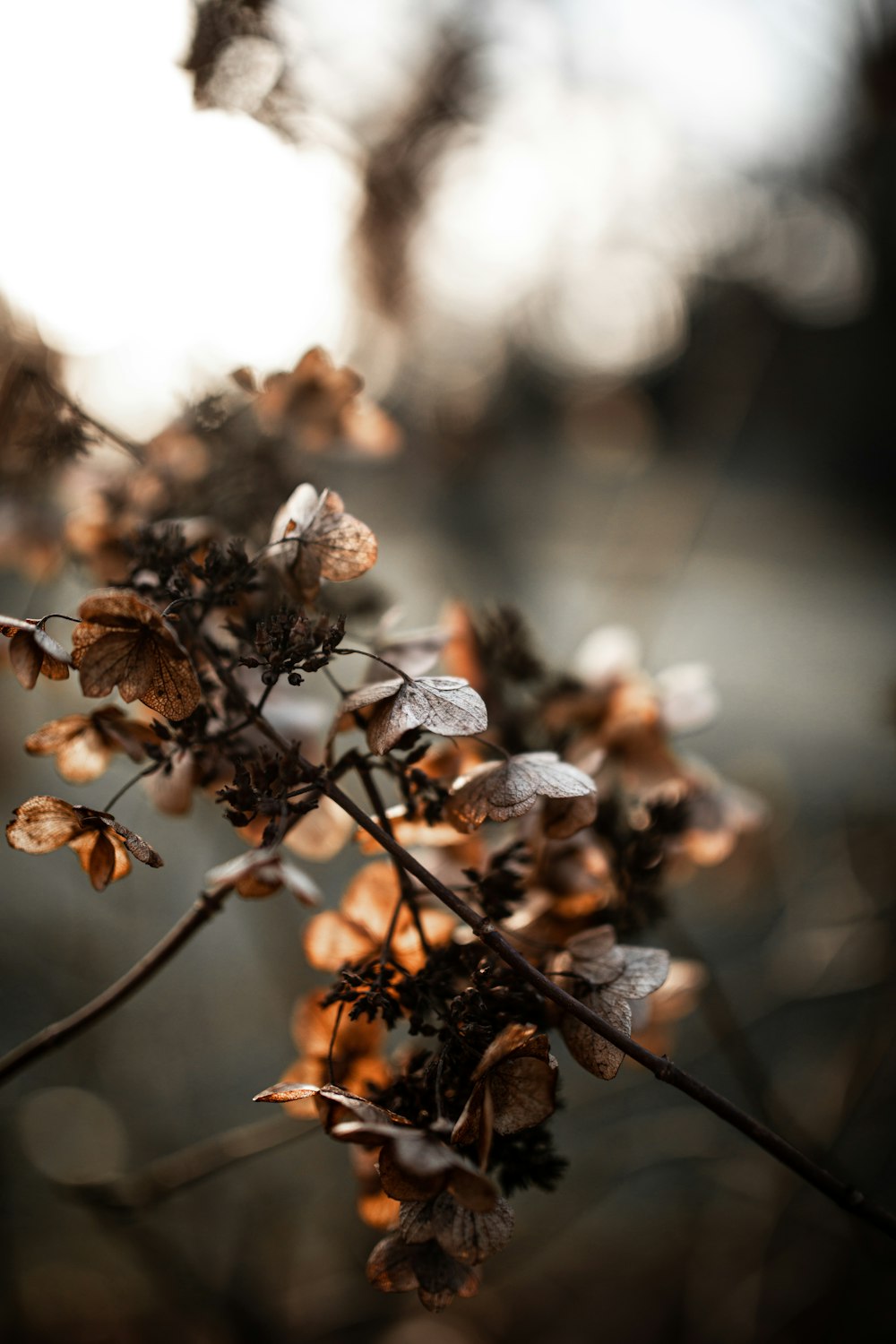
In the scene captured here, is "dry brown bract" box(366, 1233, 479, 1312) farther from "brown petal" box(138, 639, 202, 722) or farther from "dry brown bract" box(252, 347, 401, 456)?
"dry brown bract" box(252, 347, 401, 456)

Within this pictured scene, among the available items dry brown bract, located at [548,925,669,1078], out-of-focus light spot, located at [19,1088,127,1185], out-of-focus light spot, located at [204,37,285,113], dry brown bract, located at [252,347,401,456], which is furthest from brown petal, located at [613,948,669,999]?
out-of-focus light spot, located at [19,1088,127,1185]

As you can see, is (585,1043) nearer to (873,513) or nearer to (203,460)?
(203,460)

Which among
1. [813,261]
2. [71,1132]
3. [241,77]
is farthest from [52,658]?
[813,261]

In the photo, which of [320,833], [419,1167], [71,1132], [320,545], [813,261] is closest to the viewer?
[419,1167]

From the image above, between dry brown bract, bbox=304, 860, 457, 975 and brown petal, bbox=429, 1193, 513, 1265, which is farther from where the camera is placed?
dry brown bract, bbox=304, 860, 457, 975

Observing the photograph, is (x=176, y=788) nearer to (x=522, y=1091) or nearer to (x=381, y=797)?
(x=381, y=797)

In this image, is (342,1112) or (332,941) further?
(332,941)
